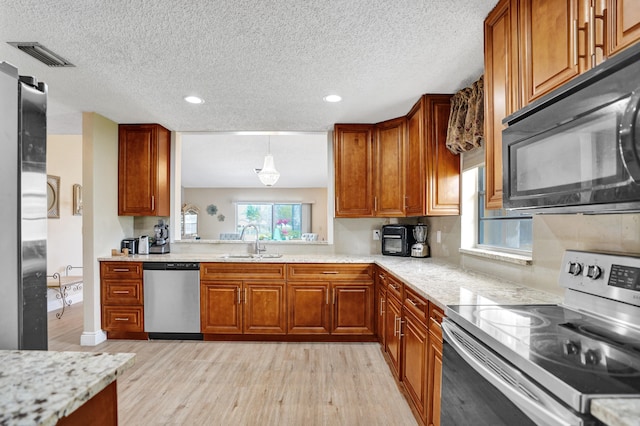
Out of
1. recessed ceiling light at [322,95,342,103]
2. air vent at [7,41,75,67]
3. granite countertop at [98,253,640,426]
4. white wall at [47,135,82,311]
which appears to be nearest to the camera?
granite countertop at [98,253,640,426]

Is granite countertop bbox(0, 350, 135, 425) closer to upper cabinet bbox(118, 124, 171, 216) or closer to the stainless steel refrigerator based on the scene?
the stainless steel refrigerator

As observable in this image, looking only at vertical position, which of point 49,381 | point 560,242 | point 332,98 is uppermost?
point 332,98

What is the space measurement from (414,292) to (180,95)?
2.38 metres

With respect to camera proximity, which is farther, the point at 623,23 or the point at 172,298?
the point at 172,298

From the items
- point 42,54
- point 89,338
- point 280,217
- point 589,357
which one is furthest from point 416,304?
point 280,217

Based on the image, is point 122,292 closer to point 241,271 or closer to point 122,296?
point 122,296

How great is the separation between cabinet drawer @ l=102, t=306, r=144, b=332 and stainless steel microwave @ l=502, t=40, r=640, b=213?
137 inches

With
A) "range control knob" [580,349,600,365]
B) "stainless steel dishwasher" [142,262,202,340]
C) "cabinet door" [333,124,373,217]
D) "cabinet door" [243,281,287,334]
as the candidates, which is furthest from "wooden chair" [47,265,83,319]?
"range control knob" [580,349,600,365]

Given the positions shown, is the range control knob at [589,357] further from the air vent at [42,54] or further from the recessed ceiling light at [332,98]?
the air vent at [42,54]

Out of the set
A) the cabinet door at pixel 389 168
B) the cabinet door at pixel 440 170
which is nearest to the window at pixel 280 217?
the cabinet door at pixel 389 168

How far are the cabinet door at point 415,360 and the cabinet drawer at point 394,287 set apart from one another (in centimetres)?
18

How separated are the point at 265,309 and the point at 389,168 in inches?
74.7

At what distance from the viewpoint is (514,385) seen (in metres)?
0.93

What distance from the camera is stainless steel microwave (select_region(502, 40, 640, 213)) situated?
837 mm
